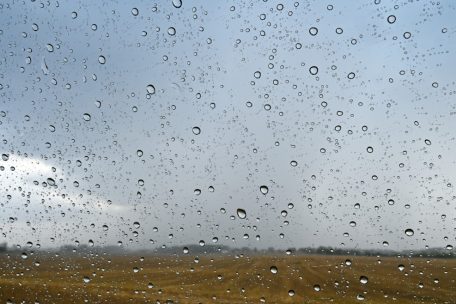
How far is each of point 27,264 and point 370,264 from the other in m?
3.95

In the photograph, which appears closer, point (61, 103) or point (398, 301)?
point (61, 103)

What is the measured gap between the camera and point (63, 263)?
4488 millimetres

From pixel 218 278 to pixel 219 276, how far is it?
302 millimetres

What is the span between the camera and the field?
4.08 m

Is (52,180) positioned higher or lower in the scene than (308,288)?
higher

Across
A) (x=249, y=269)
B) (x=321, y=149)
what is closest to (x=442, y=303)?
(x=249, y=269)

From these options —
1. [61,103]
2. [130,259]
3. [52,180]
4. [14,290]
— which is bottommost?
[14,290]

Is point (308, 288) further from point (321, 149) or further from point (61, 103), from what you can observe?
point (61, 103)

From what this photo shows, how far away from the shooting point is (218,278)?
5043 millimetres

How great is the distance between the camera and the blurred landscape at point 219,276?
3945 mm

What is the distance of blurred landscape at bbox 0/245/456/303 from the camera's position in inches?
155

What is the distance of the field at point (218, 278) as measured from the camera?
408 cm

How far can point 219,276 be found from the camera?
477cm

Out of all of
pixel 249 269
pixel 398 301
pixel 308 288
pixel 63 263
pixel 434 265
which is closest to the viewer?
pixel 434 265
